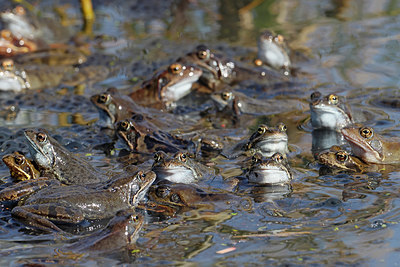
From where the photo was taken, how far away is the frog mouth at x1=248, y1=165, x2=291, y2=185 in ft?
19.9

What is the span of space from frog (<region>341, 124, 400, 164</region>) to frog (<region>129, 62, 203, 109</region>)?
323 centimetres

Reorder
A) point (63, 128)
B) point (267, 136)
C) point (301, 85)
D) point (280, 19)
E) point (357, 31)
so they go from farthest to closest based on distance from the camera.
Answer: point (280, 19) → point (357, 31) → point (301, 85) → point (63, 128) → point (267, 136)

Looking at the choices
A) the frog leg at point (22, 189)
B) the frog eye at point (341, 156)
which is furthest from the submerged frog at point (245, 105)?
the frog leg at point (22, 189)

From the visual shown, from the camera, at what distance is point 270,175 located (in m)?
6.12

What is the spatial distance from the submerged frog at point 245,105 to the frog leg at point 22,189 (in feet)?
11.4

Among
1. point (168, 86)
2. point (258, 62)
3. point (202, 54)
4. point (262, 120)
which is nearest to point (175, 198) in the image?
point (262, 120)

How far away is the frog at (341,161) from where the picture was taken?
21.7ft

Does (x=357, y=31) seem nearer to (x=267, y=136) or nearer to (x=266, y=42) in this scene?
(x=266, y=42)

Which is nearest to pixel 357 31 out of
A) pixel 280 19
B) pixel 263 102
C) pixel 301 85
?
pixel 280 19

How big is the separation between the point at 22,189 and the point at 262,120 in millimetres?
3764

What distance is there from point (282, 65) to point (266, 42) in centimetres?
48

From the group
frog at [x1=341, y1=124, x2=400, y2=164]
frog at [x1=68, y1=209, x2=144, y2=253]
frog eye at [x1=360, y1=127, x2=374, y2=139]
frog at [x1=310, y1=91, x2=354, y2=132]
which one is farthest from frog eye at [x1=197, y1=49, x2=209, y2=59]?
frog at [x1=68, y1=209, x2=144, y2=253]

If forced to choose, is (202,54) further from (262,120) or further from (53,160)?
(53,160)

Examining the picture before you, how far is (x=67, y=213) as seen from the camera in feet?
17.9
